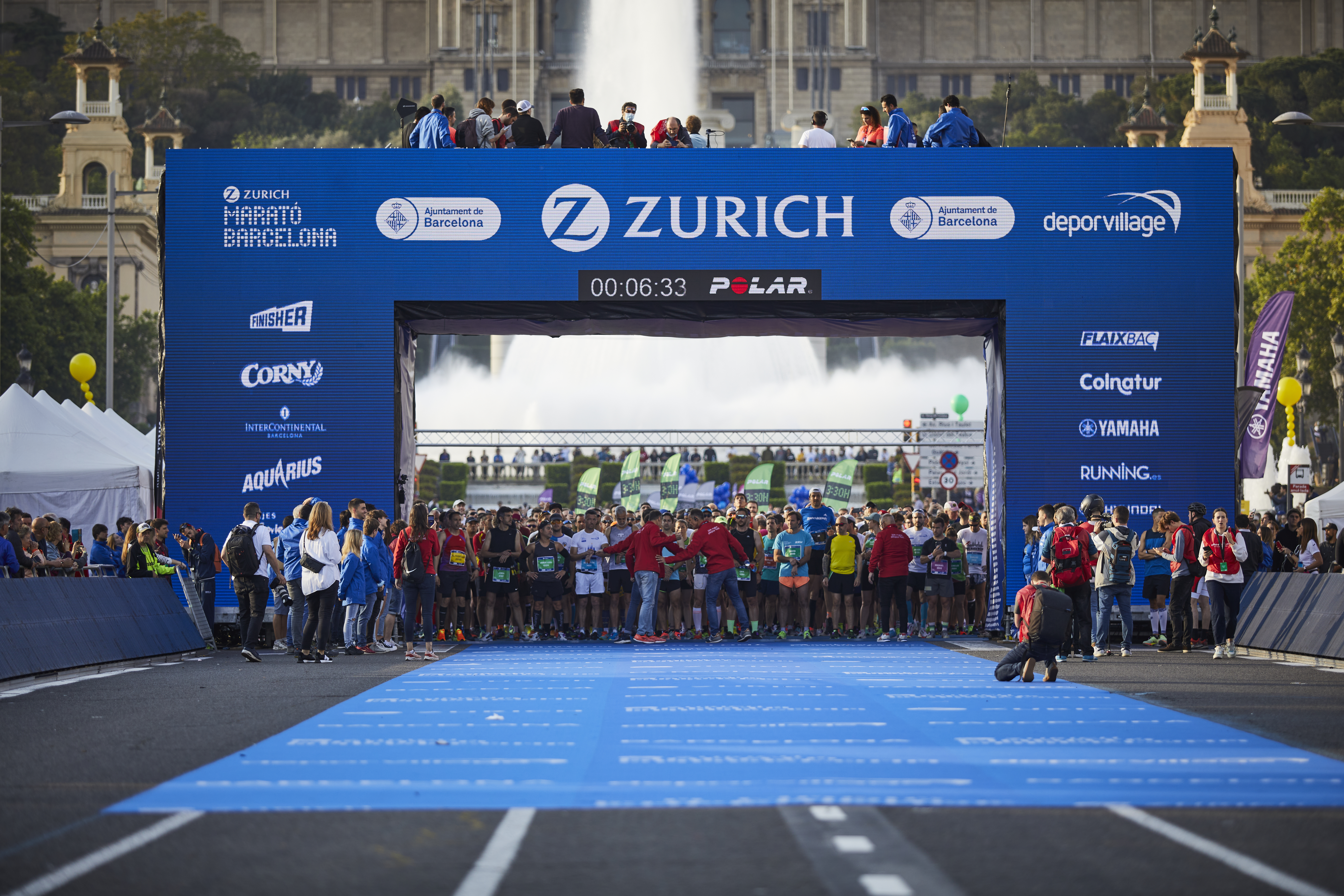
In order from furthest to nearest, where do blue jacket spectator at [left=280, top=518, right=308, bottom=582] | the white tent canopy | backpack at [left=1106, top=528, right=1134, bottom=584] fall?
the white tent canopy
backpack at [left=1106, top=528, right=1134, bottom=584]
blue jacket spectator at [left=280, top=518, right=308, bottom=582]

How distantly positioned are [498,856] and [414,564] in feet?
36.3

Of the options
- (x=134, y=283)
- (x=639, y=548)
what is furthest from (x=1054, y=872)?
(x=134, y=283)

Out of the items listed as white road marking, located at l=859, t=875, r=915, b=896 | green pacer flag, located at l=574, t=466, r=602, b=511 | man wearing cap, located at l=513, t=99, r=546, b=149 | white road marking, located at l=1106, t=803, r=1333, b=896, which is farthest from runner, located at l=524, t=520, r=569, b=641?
white road marking, located at l=859, t=875, r=915, b=896

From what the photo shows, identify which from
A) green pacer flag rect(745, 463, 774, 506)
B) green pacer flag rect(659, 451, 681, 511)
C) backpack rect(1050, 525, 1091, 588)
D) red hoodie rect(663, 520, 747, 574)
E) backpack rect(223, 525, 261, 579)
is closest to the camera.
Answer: backpack rect(1050, 525, 1091, 588)

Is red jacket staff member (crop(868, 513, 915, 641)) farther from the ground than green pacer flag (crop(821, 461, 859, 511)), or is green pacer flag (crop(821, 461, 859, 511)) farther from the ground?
green pacer flag (crop(821, 461, 859, 511))

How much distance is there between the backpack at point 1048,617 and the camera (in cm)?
1362

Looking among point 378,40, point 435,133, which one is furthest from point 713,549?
point 378,40

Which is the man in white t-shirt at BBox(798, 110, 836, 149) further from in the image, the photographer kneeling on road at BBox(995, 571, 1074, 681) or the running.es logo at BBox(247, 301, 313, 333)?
the photographer kneeling on road at BBox(995, 571, 1074, 681)

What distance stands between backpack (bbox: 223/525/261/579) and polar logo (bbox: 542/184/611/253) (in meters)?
5.57

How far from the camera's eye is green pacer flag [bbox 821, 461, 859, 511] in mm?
29047

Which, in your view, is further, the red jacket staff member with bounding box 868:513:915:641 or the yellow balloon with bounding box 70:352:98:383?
the yellow balloon with bounding box 70:352:98:383

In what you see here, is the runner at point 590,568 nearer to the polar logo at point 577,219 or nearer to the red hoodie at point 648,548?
the red hoodie at point 648,548

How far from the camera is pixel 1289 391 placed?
124 feet

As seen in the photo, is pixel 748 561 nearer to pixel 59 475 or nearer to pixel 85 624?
pixel 85 624
